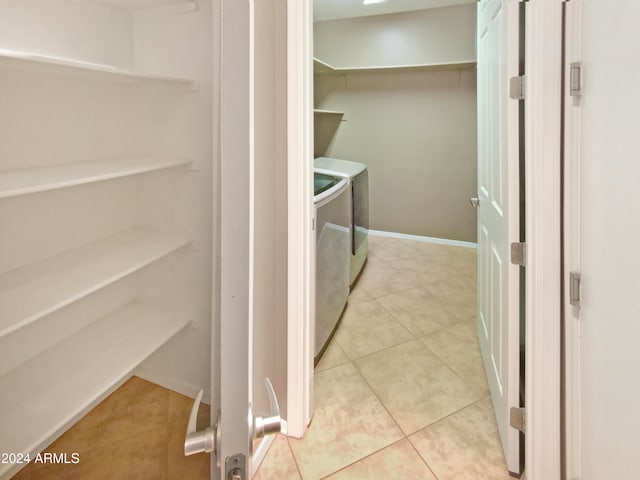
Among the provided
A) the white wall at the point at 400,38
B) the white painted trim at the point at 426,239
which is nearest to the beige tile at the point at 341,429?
the white painted trim at the point at 426,239

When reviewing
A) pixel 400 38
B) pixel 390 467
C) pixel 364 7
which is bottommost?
pixel 390 467

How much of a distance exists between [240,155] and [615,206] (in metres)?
0.97

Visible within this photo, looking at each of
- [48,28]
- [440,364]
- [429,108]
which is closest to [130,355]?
[48,28]

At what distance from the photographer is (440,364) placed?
221 cm

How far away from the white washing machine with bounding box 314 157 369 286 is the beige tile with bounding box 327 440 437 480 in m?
1.71

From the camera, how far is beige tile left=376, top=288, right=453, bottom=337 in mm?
2662

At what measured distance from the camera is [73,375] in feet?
4.44

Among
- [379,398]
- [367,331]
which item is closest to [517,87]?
[379,398]

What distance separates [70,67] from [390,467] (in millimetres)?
1800

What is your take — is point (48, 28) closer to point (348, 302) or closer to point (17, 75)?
point (17, 75)

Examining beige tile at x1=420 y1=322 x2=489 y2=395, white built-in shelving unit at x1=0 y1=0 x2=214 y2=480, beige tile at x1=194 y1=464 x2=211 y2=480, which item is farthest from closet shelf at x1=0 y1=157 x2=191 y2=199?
beige tile at x1=420 y1=322 x2=489 y2=395

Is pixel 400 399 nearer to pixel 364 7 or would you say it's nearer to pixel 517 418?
pixel 517 418

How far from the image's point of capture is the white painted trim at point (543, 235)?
1182 mm

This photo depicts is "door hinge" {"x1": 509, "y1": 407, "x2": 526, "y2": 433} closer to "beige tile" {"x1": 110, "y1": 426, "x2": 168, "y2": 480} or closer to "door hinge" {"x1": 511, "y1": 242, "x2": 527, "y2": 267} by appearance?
"door hinge" {"x1": 511, "y1": 242, "x2": 527, "y2": 267}
